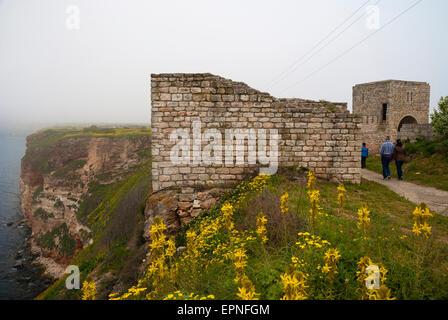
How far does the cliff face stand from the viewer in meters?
26.0

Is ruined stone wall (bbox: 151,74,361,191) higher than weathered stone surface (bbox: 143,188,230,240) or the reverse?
higher

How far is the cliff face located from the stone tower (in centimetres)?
2792

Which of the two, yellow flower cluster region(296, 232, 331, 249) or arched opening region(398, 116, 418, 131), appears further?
arched opening region(398, 116, 418, 131)

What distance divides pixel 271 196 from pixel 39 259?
33.0 meters

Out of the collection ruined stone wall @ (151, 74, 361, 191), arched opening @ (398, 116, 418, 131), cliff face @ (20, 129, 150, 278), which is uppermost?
arched opening @ (398, 116, 418, 131)

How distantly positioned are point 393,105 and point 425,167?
15261 mm

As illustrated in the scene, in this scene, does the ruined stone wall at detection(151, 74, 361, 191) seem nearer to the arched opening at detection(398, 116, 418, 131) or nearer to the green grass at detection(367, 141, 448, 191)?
the green grass at detection(367, 141, 448, 191)

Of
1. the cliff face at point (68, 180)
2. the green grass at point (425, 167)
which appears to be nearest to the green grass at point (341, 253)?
the green grass at point (425, 167)

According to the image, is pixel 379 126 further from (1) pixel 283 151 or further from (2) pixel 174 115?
(2) pixel 174 115

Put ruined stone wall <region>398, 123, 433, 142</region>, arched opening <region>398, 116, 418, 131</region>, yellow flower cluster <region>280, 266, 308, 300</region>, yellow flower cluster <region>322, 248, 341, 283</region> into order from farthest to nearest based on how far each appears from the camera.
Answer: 1. arched opening <region>398, 116, 418, 131</region>
2. ruined stone wall <region>398, 123, 433, 142</region>
3. yellow flower cluster <region>322, 248, 341, 283</region>
4. yellow flower cluster <region>280, 266, 308, 300</region>

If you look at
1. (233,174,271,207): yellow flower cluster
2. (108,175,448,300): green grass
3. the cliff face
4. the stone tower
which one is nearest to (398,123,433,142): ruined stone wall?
the stone tower

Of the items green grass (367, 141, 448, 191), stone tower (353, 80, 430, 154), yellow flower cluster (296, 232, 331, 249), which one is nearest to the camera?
yellow flower cluster (296, 232, 331, 249)

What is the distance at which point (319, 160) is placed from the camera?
8227 mm
